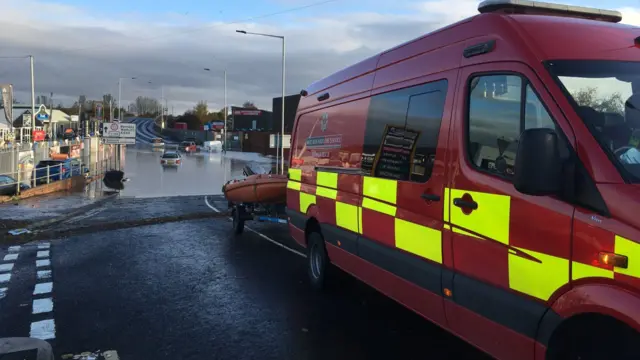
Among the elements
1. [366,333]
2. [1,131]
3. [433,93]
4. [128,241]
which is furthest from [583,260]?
[1,131]

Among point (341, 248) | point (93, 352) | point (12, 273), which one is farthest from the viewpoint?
point (12, 273)

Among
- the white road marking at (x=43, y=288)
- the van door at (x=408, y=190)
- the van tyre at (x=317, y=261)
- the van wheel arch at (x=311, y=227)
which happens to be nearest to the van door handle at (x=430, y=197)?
the van door at (x=408, y=190)

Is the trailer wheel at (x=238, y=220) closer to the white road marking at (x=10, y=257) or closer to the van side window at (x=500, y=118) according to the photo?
the white road marking at (x=10, y=257)

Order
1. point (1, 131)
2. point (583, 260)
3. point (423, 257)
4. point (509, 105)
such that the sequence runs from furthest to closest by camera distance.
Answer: point (1, 131) < point (423, 257) < point (509, 105) < point (583, 260)

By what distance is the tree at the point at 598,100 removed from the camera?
291 centimetres

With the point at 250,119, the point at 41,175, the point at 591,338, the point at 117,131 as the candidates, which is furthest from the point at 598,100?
the point at 250,119

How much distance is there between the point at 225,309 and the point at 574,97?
13.7 ft

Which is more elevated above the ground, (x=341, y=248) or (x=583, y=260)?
(x=583, y=260)

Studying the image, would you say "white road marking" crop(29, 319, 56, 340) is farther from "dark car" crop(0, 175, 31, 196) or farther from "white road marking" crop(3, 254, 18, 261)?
"dark car" crop(0, 175, 31, 196)

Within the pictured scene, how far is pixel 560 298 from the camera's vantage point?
108 inches

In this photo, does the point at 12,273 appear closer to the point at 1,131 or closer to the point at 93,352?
the point at 93,352

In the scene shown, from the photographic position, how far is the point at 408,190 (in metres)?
4.21

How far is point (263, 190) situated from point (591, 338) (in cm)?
793

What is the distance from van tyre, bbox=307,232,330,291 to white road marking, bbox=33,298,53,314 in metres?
3.02
